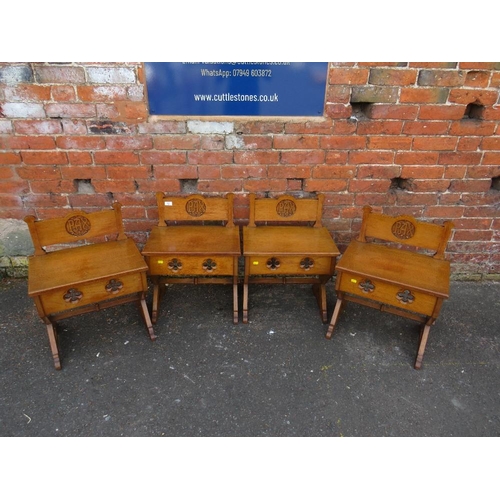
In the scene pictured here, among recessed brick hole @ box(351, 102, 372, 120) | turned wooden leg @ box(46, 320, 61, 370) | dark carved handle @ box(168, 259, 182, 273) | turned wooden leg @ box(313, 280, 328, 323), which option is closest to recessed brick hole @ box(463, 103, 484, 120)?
recessed brick hole @ box(351, 102, 372, 120)

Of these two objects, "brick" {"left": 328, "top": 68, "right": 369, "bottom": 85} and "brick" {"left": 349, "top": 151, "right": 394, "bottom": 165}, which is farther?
"brick" {"left": 349, "top": 151, "right": 394, "bottom": 165}

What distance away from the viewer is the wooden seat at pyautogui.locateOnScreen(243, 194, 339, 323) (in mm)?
2754

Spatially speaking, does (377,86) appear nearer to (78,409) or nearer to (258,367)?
(258,367)

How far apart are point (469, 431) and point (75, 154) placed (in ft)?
10.5

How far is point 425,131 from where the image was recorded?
9.71 feet

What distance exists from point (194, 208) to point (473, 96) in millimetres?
2190

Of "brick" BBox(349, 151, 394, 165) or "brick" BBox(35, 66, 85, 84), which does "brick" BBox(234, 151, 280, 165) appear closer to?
"brick" BBox(349, 151, 394, 165)

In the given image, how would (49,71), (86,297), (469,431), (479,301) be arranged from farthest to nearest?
(479,301) → (49,71) → (86,297) → (469,431)

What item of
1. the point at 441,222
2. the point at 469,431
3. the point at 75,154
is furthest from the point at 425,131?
the point at 75,154

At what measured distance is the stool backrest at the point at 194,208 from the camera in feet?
9.80

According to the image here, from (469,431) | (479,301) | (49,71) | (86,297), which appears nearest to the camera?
(469,431)

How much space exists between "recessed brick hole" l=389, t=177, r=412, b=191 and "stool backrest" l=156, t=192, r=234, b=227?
1363mm

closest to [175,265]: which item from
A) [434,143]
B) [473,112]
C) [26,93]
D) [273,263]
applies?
[273,263]

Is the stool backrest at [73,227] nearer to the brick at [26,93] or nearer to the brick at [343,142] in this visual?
the brick at [26,93]
